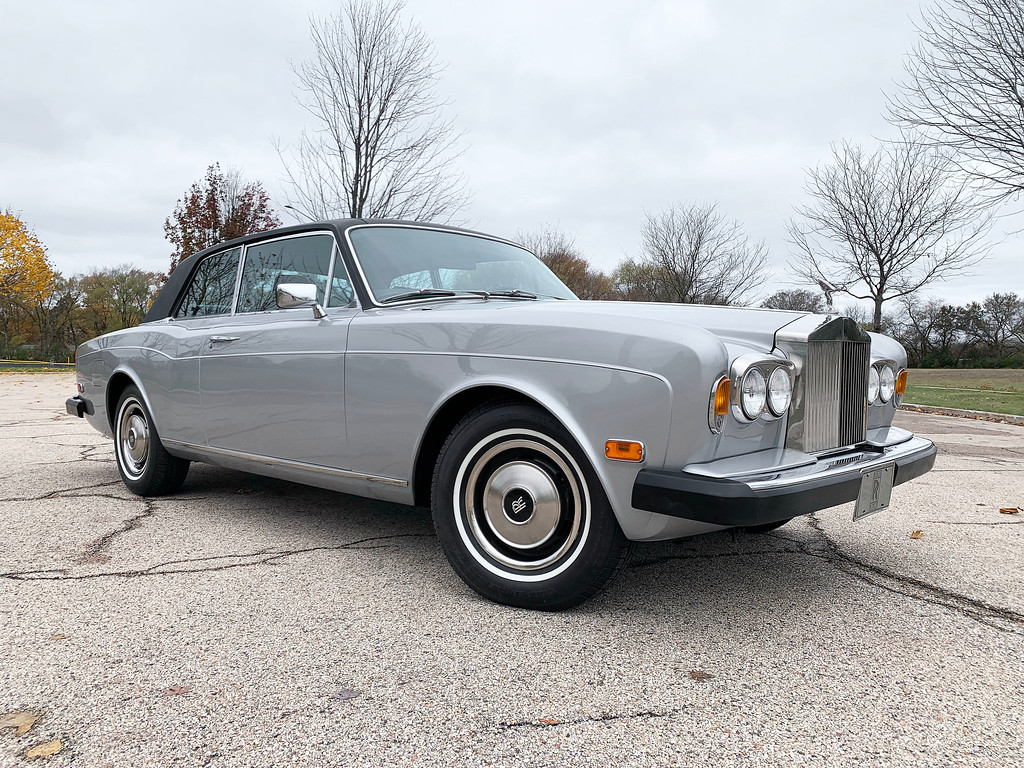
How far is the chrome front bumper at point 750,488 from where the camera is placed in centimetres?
221

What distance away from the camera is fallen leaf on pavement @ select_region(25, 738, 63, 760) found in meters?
1.72

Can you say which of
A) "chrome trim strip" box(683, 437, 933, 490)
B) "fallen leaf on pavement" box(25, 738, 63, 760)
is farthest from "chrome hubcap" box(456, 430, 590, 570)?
"fallen leaf on pavement" box(25, 738, 63, 760)

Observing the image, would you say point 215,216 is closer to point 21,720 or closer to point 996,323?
point 21,720

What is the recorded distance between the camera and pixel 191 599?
276 cm

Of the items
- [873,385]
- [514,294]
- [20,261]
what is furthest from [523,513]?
[20,261]

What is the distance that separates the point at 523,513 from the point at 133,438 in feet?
10.8

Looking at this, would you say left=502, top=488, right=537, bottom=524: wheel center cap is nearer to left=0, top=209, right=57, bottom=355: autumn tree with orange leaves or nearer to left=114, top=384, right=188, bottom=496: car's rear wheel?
left=114, top=384, right=188, bottom=496: car's rear wheel

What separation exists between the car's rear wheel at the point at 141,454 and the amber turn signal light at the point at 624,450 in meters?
3.24

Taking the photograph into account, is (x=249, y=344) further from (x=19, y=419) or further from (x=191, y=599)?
(x=19, y=419)

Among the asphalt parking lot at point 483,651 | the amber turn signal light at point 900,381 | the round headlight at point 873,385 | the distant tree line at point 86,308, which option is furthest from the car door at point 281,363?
the distant tree line at point 86,308

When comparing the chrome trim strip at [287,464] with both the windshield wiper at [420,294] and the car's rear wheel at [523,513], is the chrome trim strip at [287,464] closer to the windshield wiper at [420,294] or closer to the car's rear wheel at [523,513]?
the car's rear wheel at [523,513]

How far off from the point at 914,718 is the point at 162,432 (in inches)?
160

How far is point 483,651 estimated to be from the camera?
2.32 metres

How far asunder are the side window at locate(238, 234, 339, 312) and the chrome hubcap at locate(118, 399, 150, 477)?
1167 millimetres
